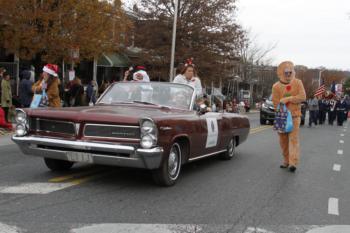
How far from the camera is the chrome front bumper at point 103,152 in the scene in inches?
227

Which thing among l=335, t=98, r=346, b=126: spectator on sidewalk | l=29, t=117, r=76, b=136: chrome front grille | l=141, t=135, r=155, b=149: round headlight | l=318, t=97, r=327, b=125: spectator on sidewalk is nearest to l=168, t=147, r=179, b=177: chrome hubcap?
l=141, t=135, r=155, b=149: round headlight

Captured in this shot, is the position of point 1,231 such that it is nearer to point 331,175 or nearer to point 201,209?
point 201,209

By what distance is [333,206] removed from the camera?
242 inches

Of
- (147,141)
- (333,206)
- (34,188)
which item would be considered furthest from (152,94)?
(333,206)

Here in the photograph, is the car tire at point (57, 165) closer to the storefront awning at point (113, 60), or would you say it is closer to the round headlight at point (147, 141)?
the round headlight at point (147, 141)

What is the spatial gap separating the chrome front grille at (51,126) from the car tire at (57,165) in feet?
2.77

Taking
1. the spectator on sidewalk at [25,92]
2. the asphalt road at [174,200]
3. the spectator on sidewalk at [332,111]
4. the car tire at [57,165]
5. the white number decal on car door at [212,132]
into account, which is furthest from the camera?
the spectator on sidewalk at [332,111]

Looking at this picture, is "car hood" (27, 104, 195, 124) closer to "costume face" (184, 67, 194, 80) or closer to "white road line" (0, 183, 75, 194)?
"white road line" (0, 183, 75, 194)

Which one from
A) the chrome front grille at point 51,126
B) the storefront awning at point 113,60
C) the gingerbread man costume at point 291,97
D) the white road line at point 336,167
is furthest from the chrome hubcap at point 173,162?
the storefront awning at point 113,60

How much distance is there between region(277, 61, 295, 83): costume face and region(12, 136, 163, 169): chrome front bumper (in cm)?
367

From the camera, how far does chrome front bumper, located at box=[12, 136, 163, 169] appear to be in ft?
18.9

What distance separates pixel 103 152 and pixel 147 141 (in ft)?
1.93

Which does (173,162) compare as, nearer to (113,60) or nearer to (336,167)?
(336,167)

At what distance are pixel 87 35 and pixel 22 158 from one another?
1088 cm
